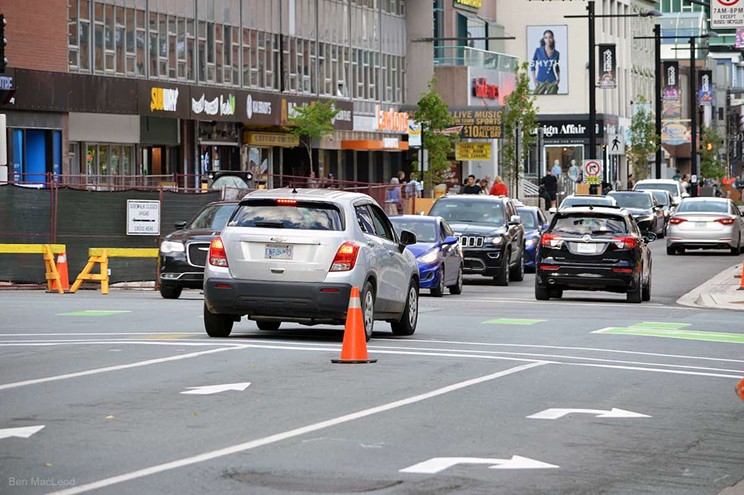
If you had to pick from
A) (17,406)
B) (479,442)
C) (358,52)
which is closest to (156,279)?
(17,406)

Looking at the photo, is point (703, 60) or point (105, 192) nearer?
point (105, 192)

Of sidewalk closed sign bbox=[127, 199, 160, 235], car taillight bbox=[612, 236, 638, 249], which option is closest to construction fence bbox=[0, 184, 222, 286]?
sidewalk closed sign bbox=[127, 199, 160, 235]

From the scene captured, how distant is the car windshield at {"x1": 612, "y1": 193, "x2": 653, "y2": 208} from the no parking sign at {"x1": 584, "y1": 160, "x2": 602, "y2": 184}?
343cm

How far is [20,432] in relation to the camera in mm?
11273

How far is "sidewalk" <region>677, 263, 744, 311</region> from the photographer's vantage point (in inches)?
1123

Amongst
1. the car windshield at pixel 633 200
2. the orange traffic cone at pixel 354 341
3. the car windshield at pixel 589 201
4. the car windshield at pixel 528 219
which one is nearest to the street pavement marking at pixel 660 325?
the orange traffic cone at pixel 354 341

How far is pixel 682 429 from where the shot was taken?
1219 centimetres

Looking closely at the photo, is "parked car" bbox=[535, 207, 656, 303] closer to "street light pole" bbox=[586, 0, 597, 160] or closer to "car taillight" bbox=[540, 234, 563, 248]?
"car taillight" bbox=[540, 234, 563, 248]

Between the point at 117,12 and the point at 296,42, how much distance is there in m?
15.0

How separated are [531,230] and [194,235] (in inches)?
514

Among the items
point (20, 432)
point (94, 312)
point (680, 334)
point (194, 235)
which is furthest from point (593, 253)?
point (20, 432)

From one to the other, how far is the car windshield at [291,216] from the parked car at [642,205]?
3659cm

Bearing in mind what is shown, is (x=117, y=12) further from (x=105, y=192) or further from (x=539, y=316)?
(x=539, y=316)

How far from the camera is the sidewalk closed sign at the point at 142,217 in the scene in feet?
108
